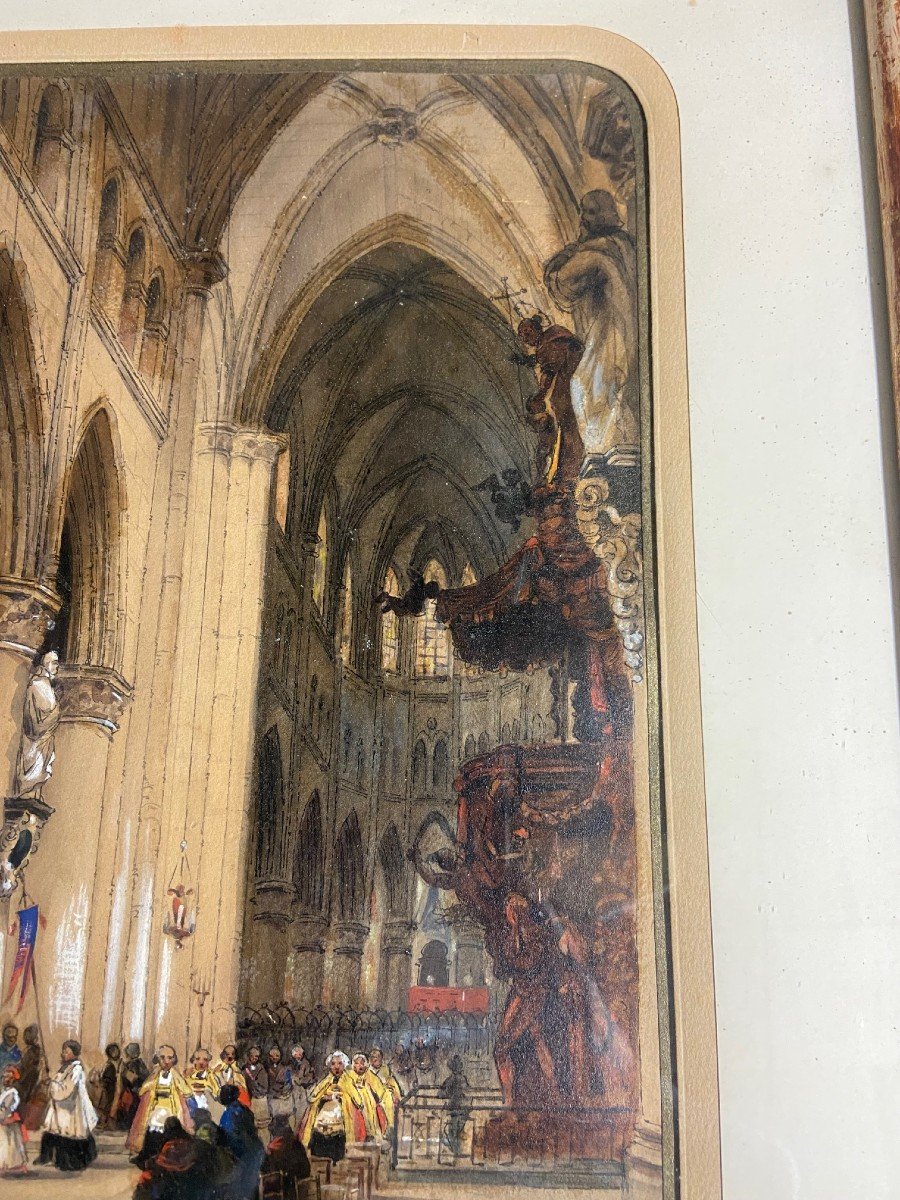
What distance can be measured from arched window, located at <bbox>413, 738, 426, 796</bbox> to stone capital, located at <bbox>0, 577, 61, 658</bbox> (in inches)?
40.8

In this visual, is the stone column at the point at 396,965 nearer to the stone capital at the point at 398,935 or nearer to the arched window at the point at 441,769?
the stone capital at the point at 398,935

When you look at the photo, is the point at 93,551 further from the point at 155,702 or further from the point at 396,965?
the point at 396,965

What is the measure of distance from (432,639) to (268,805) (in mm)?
608

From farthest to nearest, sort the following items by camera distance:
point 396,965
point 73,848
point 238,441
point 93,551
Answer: point 238,441 → point 93,551 → point 73,848 → point 396,965

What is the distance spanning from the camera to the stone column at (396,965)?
112 inches

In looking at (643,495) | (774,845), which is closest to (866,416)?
(643,495)

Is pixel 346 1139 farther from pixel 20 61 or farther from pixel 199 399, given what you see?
pixel 20 61

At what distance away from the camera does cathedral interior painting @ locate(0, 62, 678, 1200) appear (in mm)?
2799

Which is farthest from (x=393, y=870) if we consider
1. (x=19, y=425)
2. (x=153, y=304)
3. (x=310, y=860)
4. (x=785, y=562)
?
(x=153, y=304)

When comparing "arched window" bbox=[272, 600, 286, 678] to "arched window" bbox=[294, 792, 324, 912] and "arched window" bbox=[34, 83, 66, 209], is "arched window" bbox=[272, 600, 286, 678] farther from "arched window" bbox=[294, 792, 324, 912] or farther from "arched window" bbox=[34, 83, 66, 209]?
"arched window" bbox=[34, 83, 66, 209]

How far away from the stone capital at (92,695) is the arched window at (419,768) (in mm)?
772

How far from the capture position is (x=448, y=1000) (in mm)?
2850

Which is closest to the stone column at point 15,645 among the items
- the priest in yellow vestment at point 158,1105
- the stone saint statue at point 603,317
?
the priest in yellow vestment at point 158,1105

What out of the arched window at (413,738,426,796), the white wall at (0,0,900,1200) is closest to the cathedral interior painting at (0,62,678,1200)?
the arched window at (413,738,426,796)
